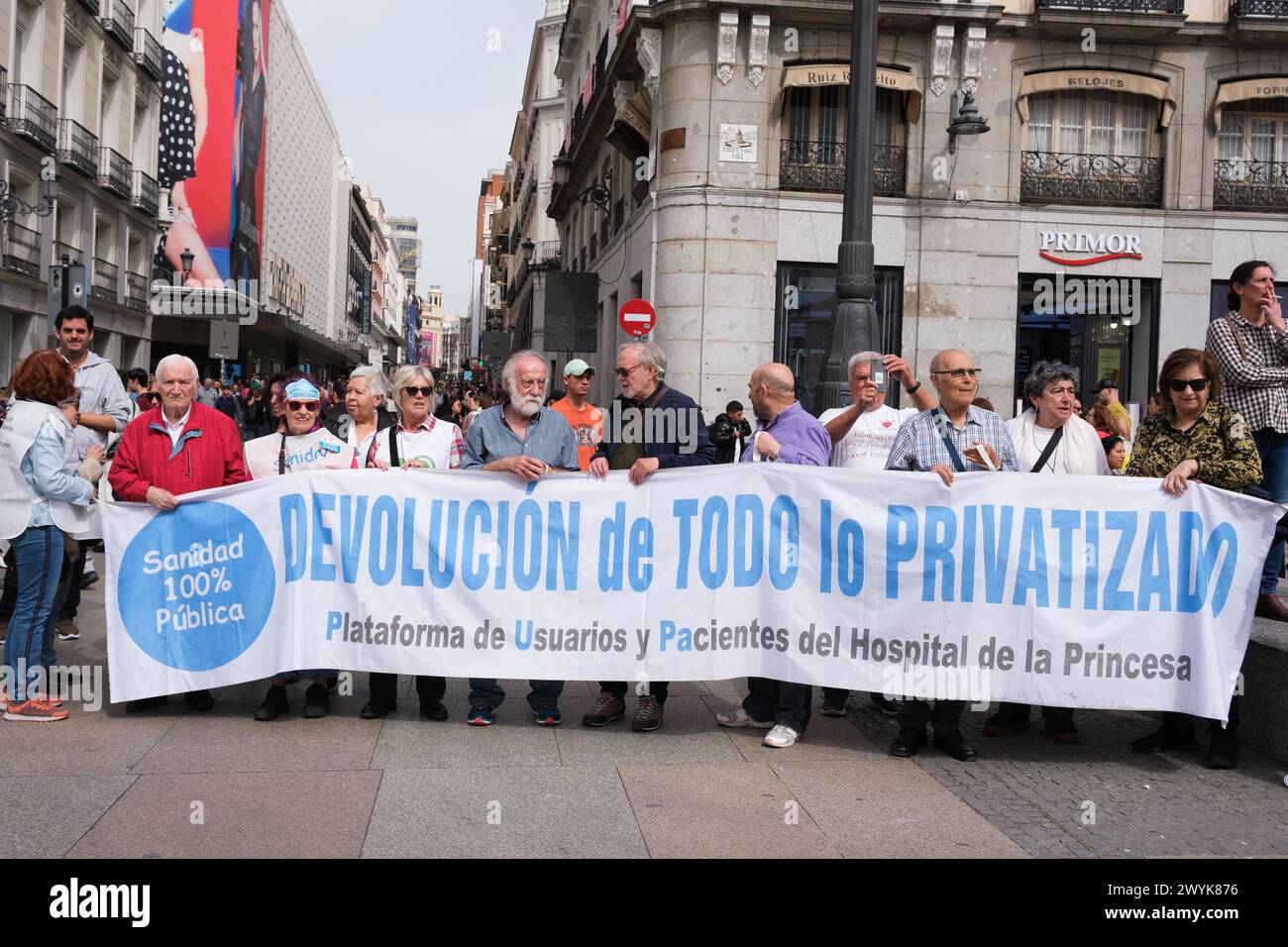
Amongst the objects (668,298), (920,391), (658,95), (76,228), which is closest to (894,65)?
(658,95)

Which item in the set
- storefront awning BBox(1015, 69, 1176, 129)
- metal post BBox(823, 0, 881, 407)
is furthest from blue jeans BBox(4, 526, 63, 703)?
storefront awning BBox(1015, 69, 1176, 129)

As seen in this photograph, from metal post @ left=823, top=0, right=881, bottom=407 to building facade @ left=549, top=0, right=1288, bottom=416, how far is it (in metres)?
10.1

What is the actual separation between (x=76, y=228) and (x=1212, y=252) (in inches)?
1190

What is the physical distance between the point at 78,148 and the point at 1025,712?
1367 inches

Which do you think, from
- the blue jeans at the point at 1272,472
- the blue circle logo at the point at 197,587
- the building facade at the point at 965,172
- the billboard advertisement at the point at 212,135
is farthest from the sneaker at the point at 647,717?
the billboard advertisement at the point at 212,135

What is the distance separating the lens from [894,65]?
67.7ft

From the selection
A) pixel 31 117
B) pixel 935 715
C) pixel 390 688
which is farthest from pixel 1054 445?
pixel 31 117

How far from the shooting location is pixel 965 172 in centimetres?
2070

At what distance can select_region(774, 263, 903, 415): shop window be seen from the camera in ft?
68.4

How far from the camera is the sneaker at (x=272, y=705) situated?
6.41 meters

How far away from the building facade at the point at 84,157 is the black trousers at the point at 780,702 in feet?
65.3

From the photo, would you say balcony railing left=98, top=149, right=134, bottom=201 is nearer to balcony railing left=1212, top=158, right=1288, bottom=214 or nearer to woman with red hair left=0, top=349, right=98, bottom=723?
balcony railing left=1212, top=158, right=1288, bottom=214

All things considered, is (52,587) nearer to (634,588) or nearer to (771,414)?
(634,588)

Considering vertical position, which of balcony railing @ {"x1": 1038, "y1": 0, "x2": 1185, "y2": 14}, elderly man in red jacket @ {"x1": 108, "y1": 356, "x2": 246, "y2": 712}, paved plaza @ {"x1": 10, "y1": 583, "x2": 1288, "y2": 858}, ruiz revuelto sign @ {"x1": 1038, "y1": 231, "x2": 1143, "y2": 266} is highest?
balcony railing @ {"x1": 1038, "y1": 0, "x2": 1185, "y2": 14}
